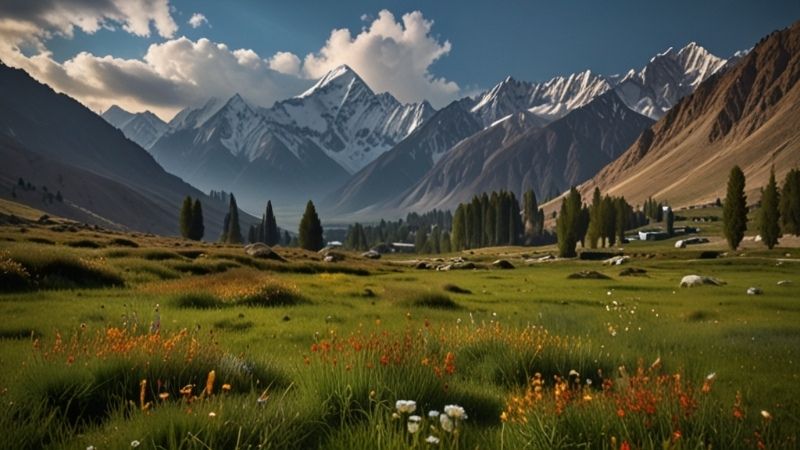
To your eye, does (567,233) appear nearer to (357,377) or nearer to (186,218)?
(186,218)

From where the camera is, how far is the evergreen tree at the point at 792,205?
121 m

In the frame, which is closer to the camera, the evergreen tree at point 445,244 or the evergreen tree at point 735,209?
the evergreen tree at point 735,209

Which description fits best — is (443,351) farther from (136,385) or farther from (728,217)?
(728,217)

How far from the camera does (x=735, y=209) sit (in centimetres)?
9988

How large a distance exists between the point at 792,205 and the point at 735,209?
35886mm

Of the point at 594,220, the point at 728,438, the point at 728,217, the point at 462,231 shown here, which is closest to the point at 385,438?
the point at 728,438

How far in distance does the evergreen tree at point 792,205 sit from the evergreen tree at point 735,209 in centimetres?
3332

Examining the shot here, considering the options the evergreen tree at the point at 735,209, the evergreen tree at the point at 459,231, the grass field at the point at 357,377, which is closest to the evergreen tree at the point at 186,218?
the evergreen tree at the point at 459,231

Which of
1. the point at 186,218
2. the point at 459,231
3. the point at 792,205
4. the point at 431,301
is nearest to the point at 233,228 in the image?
the point at 186,218

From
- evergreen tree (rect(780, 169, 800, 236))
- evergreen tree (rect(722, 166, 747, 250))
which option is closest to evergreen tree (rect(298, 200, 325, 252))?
evergreen tree (rect(722, 166, 747, 250))

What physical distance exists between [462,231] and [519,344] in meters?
168

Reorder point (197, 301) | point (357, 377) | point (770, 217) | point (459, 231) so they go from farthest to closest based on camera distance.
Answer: point (459, 231)
point (770, 217)
point (197, 301)
point (357, 377)

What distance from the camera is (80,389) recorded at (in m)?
6.29

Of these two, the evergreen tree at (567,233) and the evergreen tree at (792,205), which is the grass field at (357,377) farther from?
the evergreen tree at (792,205)
